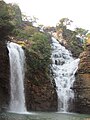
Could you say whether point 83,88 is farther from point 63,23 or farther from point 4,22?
point 63,23

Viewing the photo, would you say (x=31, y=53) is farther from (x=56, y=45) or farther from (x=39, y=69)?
(x=56, y=45)

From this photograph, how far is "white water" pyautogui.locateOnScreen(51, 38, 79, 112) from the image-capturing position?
28647mm

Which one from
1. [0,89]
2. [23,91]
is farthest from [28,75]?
Result: [0,89]

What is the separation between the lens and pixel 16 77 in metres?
25.6

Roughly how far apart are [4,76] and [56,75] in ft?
24.7

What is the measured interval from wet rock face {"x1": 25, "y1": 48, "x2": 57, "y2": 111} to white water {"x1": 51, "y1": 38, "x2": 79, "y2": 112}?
0.84 metres

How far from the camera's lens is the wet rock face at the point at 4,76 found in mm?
23812

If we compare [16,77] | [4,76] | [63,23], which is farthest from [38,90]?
[63,23]

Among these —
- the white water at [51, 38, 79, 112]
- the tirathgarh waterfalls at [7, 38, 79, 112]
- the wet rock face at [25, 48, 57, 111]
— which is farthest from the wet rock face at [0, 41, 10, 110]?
the white water at [51, 38, 79, 112]

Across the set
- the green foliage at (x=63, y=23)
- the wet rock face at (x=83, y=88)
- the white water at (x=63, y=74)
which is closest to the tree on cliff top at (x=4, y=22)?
the white water at (x=63, y=74)

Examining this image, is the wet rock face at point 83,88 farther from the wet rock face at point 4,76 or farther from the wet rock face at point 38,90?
the wet rock face at point 4,76

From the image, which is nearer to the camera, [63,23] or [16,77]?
[16,77]

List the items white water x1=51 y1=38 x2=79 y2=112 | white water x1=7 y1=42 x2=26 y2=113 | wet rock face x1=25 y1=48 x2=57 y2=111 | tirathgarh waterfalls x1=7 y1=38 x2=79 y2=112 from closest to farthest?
white water x1=7 y1=42 x2=26 y2=113 < tirathgarh waterfalls x1=7 y1=38 x2=79 y2=112 < wet rock face x1=25 y1=48 x2=57 y2=111 < white water x1=51 y1=38 x2=79 y2=112

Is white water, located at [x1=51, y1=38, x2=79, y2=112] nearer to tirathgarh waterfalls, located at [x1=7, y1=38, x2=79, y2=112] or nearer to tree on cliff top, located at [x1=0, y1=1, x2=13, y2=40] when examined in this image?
tirathgarh waterfalls, located at [x1=7, y1=38, x2=79, y2=112]
